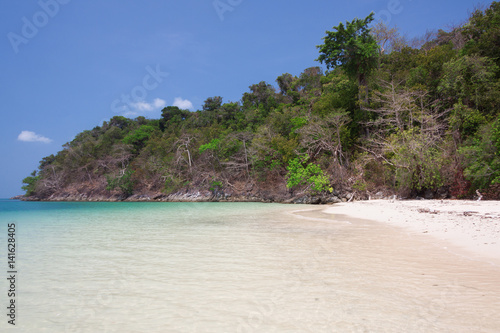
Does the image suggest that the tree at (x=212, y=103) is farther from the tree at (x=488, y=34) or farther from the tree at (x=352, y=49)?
the tree at (x=488, y=34)

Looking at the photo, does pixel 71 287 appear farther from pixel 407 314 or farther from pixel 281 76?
pixel 281 76

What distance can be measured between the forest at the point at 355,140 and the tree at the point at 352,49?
3.0 inches

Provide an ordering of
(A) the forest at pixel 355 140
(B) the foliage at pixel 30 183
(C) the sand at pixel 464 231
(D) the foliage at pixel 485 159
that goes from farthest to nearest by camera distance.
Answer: (B) the foliage at pixel 30 183
(A) the forest at pixel 355 140
(D) the foliage at pixel 485 159
(C) the sand at pixel 464 231

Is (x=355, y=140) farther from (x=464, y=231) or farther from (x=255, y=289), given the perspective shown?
(x=255, y=289)

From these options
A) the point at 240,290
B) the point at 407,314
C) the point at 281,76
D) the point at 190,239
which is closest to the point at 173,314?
the point at 240,290

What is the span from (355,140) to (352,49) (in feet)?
22.5

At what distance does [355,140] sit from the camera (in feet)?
71.5

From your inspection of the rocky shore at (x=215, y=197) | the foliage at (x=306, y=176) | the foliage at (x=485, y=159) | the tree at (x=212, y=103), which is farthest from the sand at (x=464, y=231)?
the tree at (x=212, y=103)

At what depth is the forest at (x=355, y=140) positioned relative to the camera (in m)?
13.8

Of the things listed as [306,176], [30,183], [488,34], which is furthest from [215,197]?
[30,183]

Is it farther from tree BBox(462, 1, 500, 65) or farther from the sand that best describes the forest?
the sand

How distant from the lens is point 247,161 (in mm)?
28578

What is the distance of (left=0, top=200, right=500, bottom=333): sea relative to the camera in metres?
2.30

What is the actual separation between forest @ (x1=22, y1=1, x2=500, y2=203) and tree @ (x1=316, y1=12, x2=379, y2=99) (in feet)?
0.25
